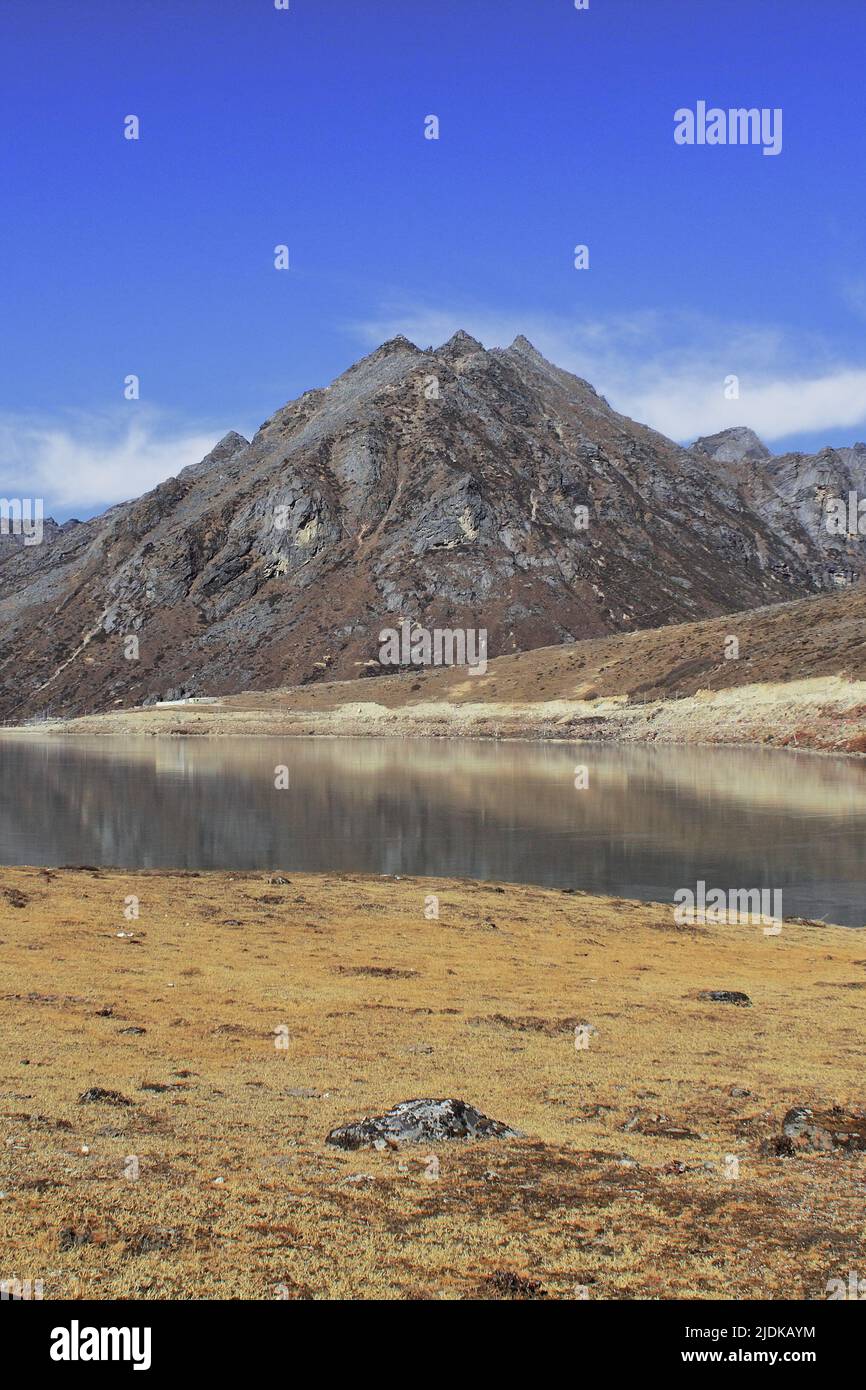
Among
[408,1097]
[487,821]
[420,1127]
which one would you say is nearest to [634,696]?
[487,821]

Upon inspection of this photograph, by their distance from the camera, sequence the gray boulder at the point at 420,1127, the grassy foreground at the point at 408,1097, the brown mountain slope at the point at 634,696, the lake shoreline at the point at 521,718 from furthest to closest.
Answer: the brown mountain slope at the point at 634,696 < the lake shoreline at the point at 521,718 < the gray boulder at the point at 420,1127 < the grassy foreground at the point at 408,1097

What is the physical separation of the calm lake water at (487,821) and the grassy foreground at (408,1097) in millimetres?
11276

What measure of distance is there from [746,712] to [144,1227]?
9578 centimetres

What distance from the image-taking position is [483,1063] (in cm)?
1465

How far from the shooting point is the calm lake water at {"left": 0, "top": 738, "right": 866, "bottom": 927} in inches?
1463

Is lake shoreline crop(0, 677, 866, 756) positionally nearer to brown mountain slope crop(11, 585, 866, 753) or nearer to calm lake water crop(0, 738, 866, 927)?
brown mountain slope crop(11, 585, 866, 753)

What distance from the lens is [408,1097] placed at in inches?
503

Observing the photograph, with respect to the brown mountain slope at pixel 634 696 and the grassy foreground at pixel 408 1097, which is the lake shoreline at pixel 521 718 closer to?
the brown mountain slope at pixel 634 696

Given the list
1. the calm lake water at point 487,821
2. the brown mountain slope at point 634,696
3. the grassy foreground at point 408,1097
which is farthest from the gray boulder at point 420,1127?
the brown mountain slope at point 634,696

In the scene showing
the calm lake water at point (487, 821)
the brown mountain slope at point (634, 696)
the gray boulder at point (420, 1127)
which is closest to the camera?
the gray boulder at point (420, 1127)

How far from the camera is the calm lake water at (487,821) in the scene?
3716 cm
